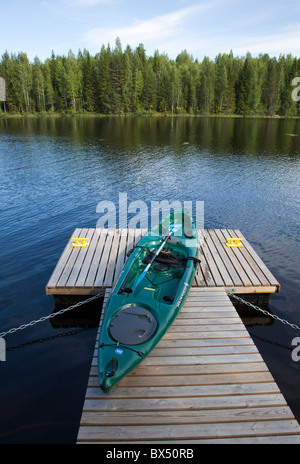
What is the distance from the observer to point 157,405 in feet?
14.0

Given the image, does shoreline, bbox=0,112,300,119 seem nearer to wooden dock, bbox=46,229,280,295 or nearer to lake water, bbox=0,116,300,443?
lake water, bbox=0,116,300,443

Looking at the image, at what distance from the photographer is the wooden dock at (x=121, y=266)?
297 inches

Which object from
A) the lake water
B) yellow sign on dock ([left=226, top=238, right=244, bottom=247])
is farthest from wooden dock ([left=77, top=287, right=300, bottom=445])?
yellow sign on dock ([left=226, top=238, right=244, bottom=247])

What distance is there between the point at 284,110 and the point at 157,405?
8867cm

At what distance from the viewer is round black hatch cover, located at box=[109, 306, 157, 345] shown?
4961mm

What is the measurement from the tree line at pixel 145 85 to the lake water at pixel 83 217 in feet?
133

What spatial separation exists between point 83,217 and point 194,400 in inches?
442

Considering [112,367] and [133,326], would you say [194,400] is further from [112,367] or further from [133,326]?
[133,326]

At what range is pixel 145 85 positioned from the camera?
7581 centimetres

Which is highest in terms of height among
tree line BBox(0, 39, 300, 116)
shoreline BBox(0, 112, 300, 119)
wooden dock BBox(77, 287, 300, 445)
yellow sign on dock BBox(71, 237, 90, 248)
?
tree line BBox(0, 39, 300, 116)

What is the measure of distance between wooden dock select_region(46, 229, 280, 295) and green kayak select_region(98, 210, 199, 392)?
38.4 inches
